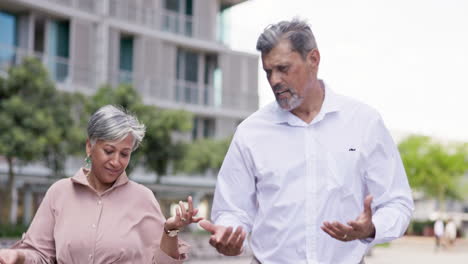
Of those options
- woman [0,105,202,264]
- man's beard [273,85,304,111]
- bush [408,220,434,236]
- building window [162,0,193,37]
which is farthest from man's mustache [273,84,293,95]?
bush [408,220,434,236]

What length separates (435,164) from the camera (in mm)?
54438

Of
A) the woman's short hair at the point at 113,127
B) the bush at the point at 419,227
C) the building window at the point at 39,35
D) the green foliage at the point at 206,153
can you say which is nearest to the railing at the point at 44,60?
the building window at the point at 39,35

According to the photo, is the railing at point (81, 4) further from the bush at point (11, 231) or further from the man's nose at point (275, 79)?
the man's nose at point (275, 79)

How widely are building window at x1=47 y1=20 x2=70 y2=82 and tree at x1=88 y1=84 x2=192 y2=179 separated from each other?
8.47 meters

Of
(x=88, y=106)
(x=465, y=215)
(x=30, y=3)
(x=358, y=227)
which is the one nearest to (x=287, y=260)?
(x=358, y=227)

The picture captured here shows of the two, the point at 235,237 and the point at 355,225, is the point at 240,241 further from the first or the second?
the point at 355,225

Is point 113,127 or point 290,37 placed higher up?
point 290,37

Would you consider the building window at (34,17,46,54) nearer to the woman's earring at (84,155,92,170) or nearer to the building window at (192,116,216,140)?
the building window at (192,116,216,140)

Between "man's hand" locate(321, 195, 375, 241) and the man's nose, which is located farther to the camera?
the man's nose

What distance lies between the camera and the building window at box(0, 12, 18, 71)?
2970cm

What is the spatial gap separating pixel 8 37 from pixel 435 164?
34.0 metres

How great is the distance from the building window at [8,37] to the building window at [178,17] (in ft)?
26.9

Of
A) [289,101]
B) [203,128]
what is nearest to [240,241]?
[289,101]

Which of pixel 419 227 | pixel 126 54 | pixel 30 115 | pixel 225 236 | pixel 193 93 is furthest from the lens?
pixel 419 227
